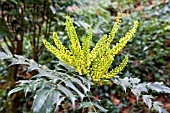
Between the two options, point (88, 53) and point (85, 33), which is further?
point (85, 33)

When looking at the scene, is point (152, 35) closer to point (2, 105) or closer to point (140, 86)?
point (2, 105)

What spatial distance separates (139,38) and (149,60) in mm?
335

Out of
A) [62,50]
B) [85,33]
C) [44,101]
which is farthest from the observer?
[85,33]

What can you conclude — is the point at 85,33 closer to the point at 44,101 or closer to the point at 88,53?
the point at 88,53

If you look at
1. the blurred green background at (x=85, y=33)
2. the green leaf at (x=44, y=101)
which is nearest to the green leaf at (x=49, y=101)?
the green leaf at (x=44, y=101)

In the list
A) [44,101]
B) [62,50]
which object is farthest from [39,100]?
[62,50]

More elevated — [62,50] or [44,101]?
[62,50]

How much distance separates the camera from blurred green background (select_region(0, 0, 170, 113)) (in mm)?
2141

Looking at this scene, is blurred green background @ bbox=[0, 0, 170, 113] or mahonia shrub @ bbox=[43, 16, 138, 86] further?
blurred green background @ bbox=[0, 0, 170, 113]

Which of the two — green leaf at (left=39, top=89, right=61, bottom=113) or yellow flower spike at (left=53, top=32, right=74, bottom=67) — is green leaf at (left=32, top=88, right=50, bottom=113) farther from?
yellow flower spike at (left=53, top=32, right=74, bottom=67)

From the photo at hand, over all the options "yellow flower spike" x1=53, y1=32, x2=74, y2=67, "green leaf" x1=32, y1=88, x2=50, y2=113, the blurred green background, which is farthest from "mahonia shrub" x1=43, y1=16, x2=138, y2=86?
the blurred green background

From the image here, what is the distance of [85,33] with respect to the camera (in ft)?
7.50

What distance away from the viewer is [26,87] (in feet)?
3.47

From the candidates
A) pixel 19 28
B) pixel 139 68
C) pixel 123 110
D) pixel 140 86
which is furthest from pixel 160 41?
pixel 140 86
